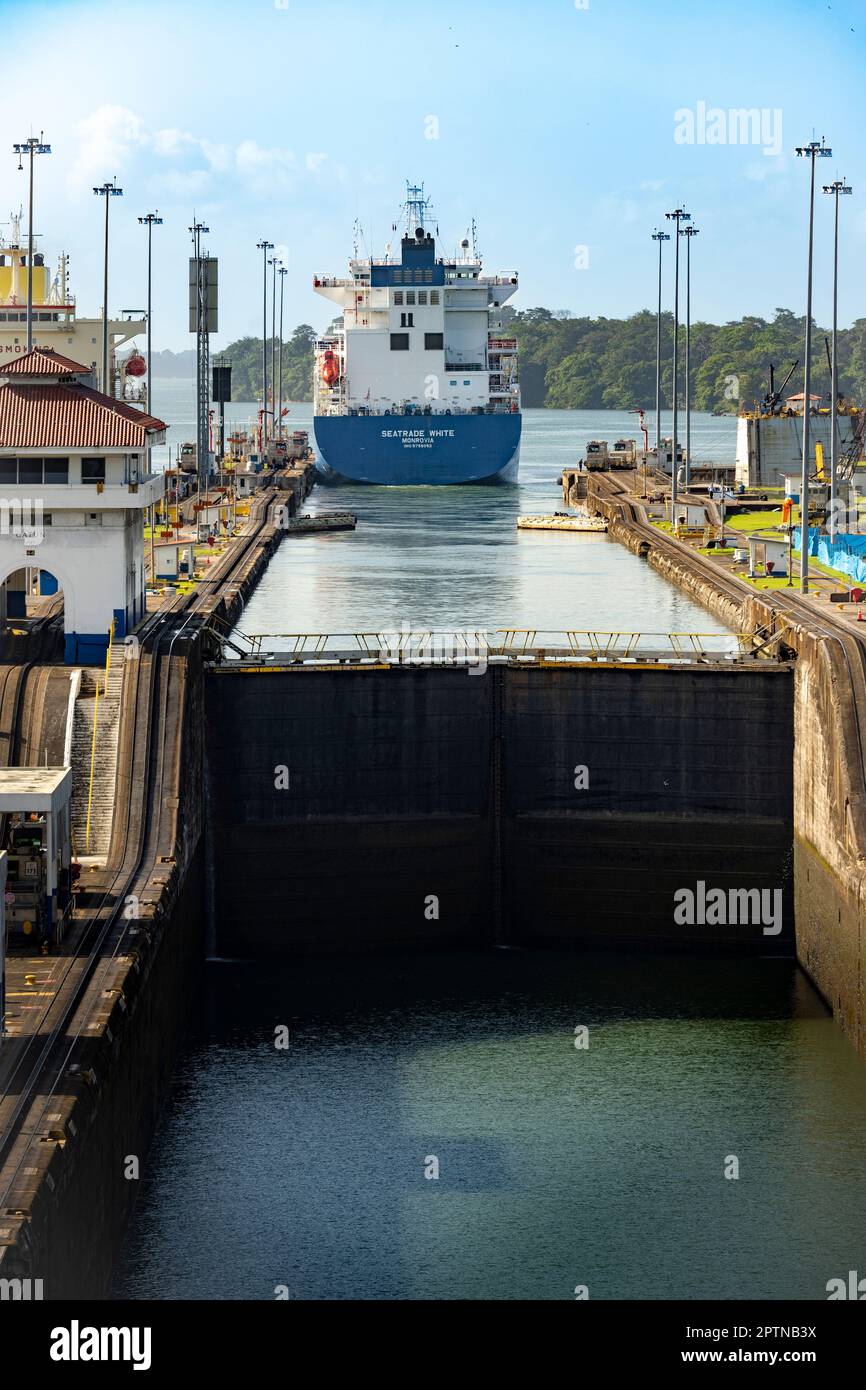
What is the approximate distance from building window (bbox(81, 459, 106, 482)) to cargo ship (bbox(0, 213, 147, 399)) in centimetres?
4531

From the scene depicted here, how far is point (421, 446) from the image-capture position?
136 metres

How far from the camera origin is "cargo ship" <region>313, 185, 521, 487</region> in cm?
13625

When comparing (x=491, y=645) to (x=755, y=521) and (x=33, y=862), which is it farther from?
(x=755, y=521)

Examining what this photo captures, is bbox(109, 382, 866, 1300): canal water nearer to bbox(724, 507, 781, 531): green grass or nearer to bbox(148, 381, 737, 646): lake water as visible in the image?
bbox(148, 381, 737, 646): lake water

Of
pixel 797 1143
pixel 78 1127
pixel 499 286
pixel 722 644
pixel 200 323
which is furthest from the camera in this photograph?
pixel 499 286

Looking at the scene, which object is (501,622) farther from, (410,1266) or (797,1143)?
(410,1266)

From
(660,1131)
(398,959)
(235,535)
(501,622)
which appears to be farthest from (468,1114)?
(235,535)

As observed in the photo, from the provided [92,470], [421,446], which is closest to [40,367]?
[92,470]

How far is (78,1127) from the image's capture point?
29.6 meters

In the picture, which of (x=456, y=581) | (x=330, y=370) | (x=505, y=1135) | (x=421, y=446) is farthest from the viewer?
(x=330, y=370)

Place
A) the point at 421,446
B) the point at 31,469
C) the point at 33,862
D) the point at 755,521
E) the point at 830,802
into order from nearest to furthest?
1. the point at 33,862
2. the point at 830,802
3. the point at 31,469
4. the point at 755,521
5. the point at 421,446

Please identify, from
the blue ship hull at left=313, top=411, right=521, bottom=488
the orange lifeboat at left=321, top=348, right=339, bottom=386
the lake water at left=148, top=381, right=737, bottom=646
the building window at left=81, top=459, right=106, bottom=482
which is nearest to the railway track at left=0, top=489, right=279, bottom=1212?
the building window at left=81, top=459, right=106, bottom=482

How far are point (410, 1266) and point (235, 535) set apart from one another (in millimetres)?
65590

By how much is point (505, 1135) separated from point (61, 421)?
22.1 metres
